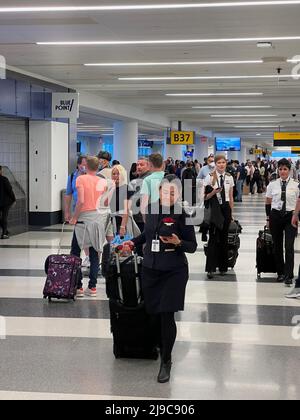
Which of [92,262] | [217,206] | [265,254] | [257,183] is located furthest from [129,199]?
[257,183]

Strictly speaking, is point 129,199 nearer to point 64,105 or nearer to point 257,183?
point 64,105

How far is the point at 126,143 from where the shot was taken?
93.8 ft

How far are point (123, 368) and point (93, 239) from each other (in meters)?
2.89

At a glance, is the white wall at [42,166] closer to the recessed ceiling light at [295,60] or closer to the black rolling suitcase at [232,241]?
the recessed ceiling light at [295,60]

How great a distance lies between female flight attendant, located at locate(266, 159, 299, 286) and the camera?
9.05 meters

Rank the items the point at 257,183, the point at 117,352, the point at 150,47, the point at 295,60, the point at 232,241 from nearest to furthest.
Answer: the point at 117,352 < the point at 232,241 < the point at 150,47 < the point at 295,60 < the point at 257,183

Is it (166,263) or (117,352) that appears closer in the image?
(166,263)

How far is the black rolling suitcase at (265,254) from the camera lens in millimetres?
9570

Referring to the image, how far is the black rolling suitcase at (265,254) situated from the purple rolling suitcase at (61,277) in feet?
9.73

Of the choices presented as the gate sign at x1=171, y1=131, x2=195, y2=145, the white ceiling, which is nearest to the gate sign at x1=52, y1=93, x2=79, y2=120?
the white ceiling

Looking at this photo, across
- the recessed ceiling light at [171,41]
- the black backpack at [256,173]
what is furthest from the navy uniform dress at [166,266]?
the black backpack at [256,173]

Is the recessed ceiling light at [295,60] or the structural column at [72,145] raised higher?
the recessed ceiling light at [295,60]

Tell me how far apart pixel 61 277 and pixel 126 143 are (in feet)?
68.9

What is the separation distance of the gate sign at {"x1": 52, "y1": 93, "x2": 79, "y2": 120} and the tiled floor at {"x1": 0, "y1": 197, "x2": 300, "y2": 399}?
8.52 m
